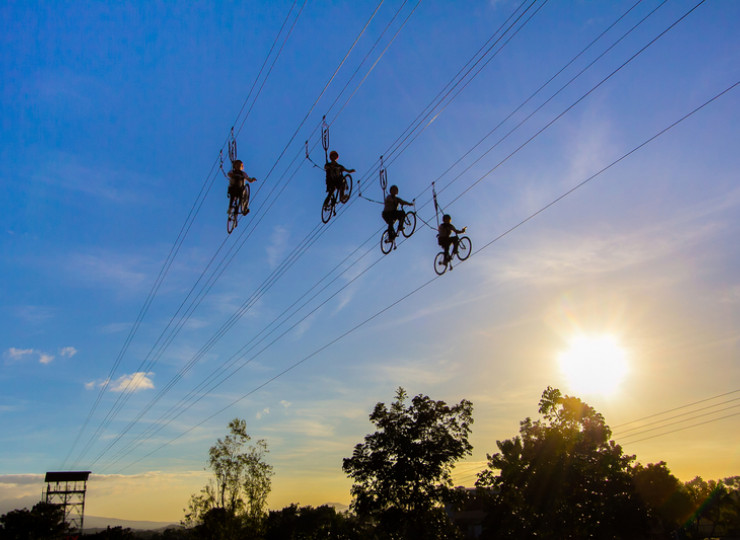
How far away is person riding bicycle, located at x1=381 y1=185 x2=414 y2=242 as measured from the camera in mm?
18119

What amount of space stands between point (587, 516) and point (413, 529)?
16473 millimetres

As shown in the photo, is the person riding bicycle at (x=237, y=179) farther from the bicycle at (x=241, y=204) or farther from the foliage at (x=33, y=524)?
the foliage at (x=33, y=524)

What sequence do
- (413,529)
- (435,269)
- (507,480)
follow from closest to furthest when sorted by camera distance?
1. (435,269)
2. (507,480)
3. (413,529)

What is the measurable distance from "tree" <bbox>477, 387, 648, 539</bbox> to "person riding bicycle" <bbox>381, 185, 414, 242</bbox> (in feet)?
99.4

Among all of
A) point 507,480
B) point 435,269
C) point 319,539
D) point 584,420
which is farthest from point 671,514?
point 435,269

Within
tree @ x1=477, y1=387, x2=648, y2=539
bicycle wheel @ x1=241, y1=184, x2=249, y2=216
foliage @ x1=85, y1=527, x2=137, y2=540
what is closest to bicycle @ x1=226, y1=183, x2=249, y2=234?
bicycle wheel @ x1=241, y1=184, x2=249, y2=216

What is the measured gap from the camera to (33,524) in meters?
54.6

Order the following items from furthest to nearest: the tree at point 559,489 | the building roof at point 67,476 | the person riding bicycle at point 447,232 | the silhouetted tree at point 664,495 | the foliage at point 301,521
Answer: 1. the silhouetted tree at point 664,495
2. the building roof at point 67,476
3. the foliage at point 301,521
4. the tree at point 559,489
5. the person riding bicycle at point 447,232

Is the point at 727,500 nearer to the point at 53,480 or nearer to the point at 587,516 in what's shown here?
the point at 587,516

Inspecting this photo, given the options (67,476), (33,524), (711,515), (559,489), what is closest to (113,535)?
(33,524)

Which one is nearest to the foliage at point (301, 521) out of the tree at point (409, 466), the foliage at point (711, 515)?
the tree at point (409, 466)

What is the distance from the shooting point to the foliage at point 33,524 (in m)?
53.2

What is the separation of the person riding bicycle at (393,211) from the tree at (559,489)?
99.4 ft

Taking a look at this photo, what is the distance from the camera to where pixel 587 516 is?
141 ft
